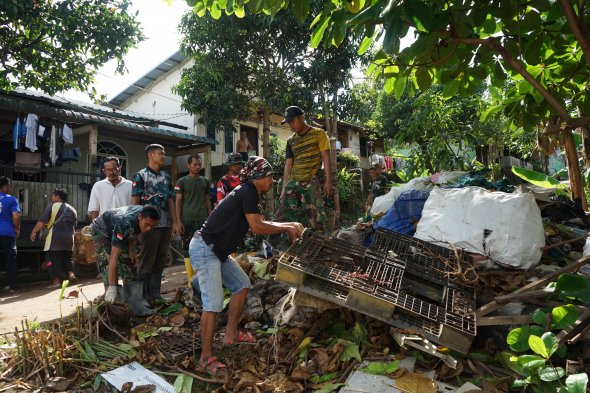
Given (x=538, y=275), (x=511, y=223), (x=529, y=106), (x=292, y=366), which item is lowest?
(x=292, y=366)

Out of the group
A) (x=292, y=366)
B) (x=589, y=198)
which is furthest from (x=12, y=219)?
(x=589, y=198)

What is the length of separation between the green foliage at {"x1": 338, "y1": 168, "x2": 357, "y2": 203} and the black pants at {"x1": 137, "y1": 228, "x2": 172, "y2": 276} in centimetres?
996

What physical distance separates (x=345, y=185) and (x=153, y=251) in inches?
425

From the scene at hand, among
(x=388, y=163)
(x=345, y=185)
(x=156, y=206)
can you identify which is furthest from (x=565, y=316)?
(x=388, y=163)

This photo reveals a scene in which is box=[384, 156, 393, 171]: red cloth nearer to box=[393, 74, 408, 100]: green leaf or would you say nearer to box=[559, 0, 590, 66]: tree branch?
box=[393, 74, 408, 100]: green leaf

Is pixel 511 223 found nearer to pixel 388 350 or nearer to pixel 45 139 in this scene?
pixel 388 350

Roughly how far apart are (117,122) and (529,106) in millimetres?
9518

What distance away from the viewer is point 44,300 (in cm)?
564

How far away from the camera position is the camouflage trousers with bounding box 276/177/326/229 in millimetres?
4992

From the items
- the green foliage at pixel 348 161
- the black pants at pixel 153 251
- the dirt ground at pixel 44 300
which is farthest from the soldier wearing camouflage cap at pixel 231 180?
the green foliage at pixel 348 161

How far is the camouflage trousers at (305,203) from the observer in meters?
4.99

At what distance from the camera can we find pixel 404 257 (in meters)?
3.67

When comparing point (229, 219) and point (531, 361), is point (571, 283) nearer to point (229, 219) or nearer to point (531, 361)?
point (531, 361)

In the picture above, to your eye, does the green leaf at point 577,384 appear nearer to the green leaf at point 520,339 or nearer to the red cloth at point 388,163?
the green leaf at point 520,339
